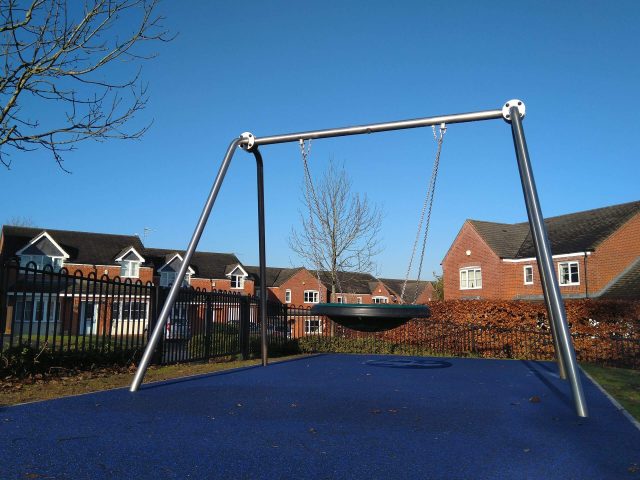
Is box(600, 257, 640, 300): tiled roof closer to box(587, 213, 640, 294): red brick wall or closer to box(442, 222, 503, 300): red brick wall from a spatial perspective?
box(587, 213, 640, 294): red brick wall

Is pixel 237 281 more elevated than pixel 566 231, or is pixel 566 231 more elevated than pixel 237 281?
pixel 566 231

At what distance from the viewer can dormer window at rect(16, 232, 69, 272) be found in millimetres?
39625

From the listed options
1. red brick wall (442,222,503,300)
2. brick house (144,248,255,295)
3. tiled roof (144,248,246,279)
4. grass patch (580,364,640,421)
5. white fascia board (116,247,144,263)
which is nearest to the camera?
grass patch (580,364,640,421)

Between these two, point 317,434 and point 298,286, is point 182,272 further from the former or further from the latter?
point 298,286

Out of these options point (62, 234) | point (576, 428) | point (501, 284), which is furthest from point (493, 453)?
point (62, 234)

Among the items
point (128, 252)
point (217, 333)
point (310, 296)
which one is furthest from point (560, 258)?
point (128, 252)

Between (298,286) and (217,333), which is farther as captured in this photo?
(298,286)

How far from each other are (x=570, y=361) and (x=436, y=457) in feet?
8.05

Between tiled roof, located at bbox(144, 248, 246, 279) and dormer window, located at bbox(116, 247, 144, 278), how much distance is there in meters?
3.42

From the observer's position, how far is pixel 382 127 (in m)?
7.66

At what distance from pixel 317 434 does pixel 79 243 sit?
4487cm

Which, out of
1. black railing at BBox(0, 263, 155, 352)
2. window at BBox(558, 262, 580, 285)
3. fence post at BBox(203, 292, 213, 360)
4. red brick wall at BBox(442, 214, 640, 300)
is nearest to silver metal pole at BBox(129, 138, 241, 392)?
black railing at BBox(0, 263, 155, 352)

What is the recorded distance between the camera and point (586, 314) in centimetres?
1631

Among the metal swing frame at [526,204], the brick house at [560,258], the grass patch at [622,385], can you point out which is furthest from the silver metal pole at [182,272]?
the brick house at [560,258]
